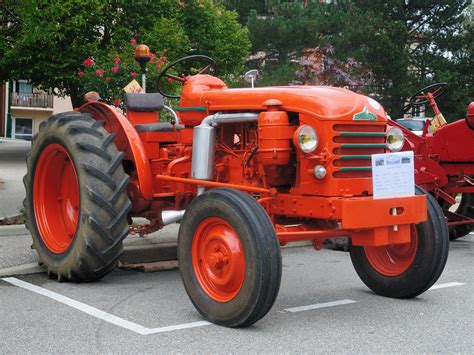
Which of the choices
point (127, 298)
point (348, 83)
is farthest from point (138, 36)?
point (127, 298)

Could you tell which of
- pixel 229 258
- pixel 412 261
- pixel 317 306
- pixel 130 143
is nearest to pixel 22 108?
pixel 130 143

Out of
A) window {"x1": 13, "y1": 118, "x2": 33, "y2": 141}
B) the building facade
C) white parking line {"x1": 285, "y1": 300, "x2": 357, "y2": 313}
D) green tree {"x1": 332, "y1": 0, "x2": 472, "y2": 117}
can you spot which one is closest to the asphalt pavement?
white parking line {"x1": 285, "y1": 300, "x2": 357, "y2": 313}

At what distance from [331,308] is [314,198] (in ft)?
3.20

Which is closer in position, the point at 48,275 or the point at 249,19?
the point at 48,275

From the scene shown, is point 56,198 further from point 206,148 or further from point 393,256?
point 393,256

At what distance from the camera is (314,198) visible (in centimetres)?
524

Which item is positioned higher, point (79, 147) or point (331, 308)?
point (79, 147)

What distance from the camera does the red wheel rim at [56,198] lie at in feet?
22.8

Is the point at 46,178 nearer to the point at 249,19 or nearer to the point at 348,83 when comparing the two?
the point at 348,83

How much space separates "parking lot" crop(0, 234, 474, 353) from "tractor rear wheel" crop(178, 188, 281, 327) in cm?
17

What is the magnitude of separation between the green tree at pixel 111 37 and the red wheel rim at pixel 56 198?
534 inches

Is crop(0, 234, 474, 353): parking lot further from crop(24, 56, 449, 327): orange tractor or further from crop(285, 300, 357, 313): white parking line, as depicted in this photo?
crop(24, 56, 449, 327): orange tractor

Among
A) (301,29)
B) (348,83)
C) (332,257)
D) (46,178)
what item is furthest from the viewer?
(301,29)

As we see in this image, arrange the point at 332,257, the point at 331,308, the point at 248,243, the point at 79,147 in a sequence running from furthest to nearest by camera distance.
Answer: the point at 332,257 < the point at 79,147 < the point at 331,308 < the point at 248,243
